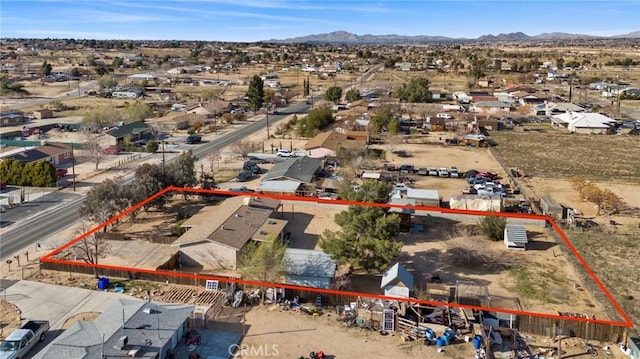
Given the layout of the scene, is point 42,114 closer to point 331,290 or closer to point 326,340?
point 331,290

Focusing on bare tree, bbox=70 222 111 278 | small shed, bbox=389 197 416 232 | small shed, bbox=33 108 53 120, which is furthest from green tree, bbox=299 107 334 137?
small shed, bbox=33 108 53 120

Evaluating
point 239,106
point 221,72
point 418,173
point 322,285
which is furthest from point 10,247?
point 221,72

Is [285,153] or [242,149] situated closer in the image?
[285,153]

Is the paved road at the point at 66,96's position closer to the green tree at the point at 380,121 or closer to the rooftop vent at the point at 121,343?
the green tree at the point at 380,121

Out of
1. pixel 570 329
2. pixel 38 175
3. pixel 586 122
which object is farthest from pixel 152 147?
pixel 586 122

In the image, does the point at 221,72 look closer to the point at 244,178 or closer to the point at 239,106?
the point at 239,106

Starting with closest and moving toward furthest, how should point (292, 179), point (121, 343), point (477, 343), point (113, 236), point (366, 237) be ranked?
1. point (121, 343)
2. point (477, 343)
3. point (366, 237)
4. point (113, 236)
5. point (292, 179)

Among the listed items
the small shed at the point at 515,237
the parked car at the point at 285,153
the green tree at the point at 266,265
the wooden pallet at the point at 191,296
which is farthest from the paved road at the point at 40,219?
the small shed at the point at 515,237
